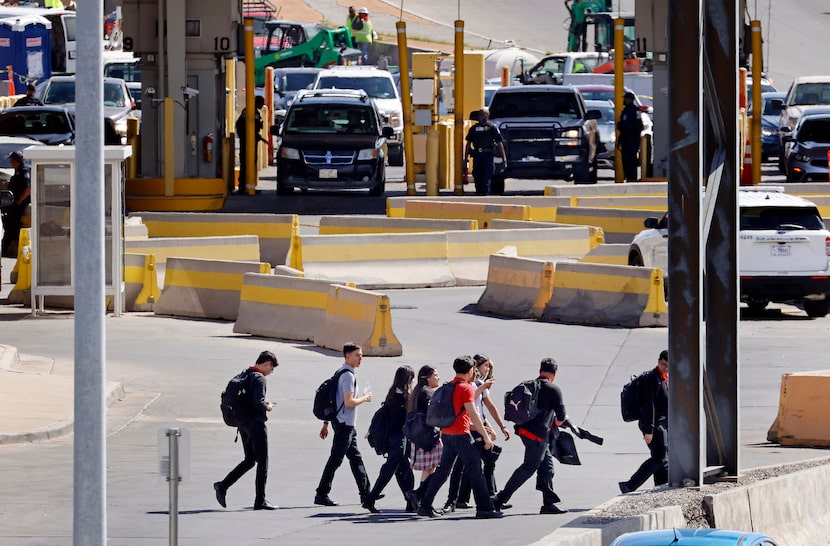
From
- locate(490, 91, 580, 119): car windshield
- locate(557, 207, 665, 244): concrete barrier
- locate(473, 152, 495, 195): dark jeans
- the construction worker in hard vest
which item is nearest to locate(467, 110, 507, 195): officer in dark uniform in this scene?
locate(473, 152, 495, 195): dark jeans

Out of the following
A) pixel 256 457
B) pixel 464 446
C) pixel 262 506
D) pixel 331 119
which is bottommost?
pixel 262 506

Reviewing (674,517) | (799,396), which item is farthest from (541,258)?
(674,517)

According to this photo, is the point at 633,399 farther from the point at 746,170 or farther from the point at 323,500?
the point at 746,170

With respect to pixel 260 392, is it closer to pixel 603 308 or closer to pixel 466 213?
pixel 603 308

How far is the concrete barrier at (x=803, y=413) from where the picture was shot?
1703 cm

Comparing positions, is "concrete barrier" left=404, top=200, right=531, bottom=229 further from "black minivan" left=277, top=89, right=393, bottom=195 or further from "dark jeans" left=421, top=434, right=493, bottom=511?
"dark jeans" left=421, top=434, right=493, bottom=511

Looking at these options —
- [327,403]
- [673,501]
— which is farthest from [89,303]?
[327,403]

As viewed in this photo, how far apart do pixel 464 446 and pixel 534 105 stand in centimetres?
2521

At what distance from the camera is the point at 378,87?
4759cm

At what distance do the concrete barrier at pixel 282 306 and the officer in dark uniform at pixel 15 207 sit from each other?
7595 millimetres

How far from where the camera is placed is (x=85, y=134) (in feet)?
31.9

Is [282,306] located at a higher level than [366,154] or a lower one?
lower

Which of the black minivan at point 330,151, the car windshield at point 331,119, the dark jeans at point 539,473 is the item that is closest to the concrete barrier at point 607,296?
the dark jeans at point 539,473

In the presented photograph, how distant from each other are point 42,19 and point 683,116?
4757 centimetres
